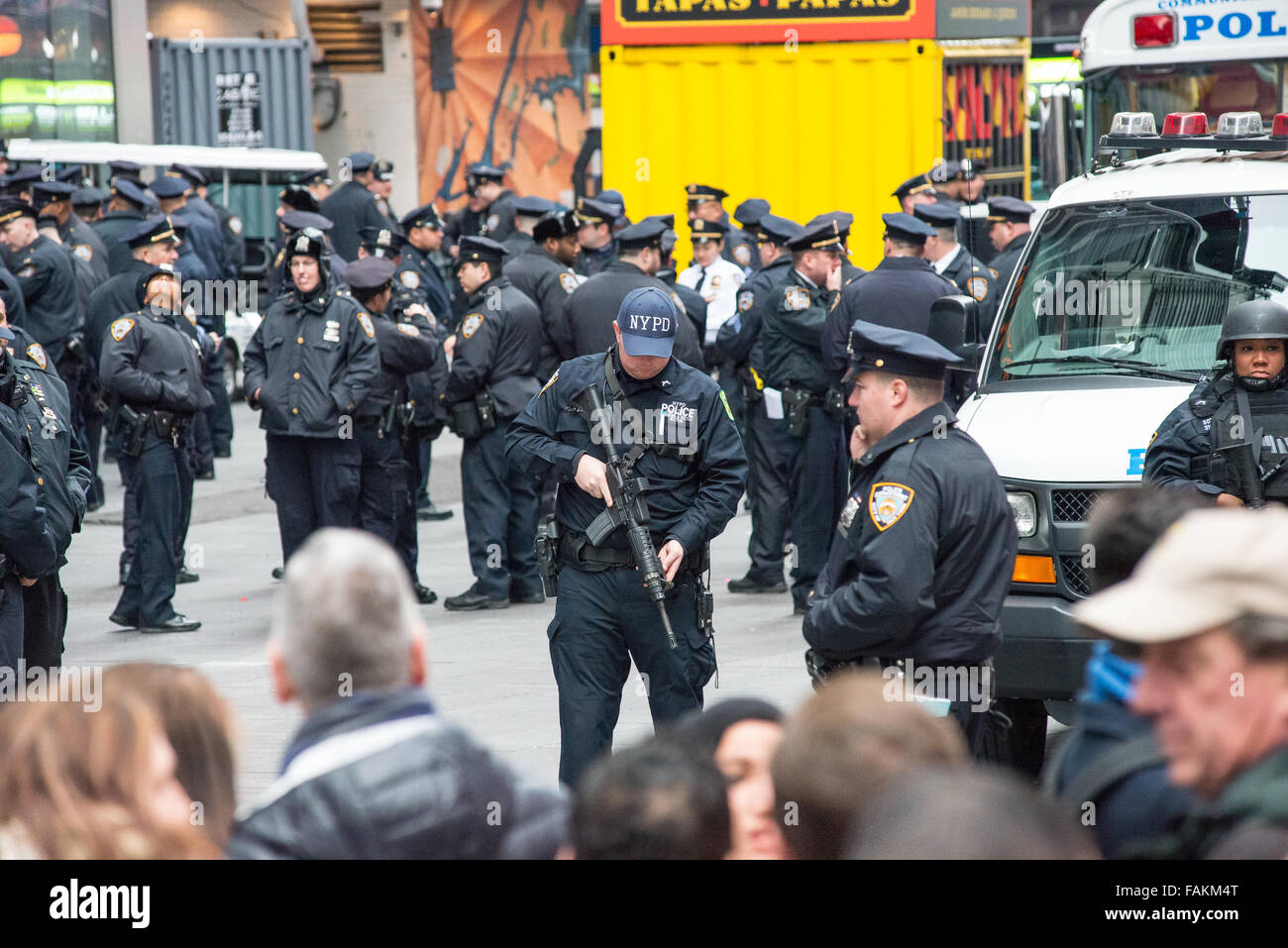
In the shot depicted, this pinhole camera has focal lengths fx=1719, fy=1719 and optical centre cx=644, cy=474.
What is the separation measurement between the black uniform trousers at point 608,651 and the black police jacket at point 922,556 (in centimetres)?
116

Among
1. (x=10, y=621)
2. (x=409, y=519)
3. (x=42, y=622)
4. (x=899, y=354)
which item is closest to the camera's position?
(x=899, y=354)

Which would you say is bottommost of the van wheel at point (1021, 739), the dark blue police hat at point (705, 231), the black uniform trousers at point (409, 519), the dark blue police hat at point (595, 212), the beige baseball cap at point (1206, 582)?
the van wheel at point (1021, 739)

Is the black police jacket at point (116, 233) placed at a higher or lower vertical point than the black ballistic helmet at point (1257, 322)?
higher

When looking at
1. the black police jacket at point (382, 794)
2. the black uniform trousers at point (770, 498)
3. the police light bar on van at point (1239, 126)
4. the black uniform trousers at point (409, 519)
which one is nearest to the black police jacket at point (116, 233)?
the black uniform trousers at point (409, 519)

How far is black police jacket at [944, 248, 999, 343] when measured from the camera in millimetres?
10594

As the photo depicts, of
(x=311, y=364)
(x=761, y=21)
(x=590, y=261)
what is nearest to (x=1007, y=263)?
(x=761, y=21)

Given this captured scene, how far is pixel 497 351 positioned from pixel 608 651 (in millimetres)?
4354

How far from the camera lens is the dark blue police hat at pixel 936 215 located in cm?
1095

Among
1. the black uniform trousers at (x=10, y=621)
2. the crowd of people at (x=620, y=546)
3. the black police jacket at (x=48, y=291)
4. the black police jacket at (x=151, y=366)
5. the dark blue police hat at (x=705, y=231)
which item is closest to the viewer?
the crowd of people at (x=620, y=546)

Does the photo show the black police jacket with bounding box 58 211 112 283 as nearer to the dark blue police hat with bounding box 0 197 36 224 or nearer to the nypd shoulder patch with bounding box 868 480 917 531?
the dark blue police hat with bounding box 0 197 36 224

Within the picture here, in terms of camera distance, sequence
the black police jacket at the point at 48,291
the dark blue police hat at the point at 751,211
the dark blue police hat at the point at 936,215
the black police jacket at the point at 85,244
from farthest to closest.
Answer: the black police jacket at the point at 85,244 < the dark blue police hat at the point at 751,211 < the black police jacket at the point at 48,291 < the dark blue police hat at the point at 936,215

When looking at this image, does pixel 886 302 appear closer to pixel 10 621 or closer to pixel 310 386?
pixel 310 386

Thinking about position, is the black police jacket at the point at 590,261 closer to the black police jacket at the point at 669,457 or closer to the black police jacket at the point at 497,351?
the black police jacket at the point at 497,351

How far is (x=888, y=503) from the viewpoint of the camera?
479 cm
